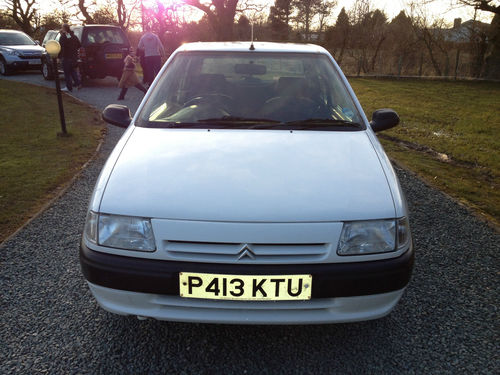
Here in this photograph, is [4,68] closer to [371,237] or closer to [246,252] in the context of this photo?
[246,252]

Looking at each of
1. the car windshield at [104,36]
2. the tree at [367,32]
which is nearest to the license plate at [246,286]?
the car windshield at [104,36]

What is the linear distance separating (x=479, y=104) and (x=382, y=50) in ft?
48.1

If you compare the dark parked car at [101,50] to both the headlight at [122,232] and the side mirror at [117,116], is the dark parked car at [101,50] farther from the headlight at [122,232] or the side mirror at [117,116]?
the headlight at [122,232]

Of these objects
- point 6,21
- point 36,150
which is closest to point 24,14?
point 6,21

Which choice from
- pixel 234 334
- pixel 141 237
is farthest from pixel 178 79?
pixel 234 334

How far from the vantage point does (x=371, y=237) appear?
1973mm

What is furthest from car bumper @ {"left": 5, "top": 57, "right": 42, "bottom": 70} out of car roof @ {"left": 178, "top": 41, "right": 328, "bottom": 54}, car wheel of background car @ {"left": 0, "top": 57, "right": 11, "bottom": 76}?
car roof @ {"left": 178, "top": 41, "right": 328, "bottom": 54}

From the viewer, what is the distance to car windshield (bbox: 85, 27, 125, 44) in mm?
13250

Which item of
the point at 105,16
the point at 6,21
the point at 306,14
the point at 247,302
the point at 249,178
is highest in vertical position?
the point at 306,14

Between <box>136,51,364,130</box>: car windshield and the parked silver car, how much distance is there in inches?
607

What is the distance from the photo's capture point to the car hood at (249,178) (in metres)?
1.94

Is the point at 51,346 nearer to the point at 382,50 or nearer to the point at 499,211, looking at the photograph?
the point at 499,211

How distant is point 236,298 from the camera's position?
191 centimetres

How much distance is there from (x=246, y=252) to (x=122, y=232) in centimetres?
59
